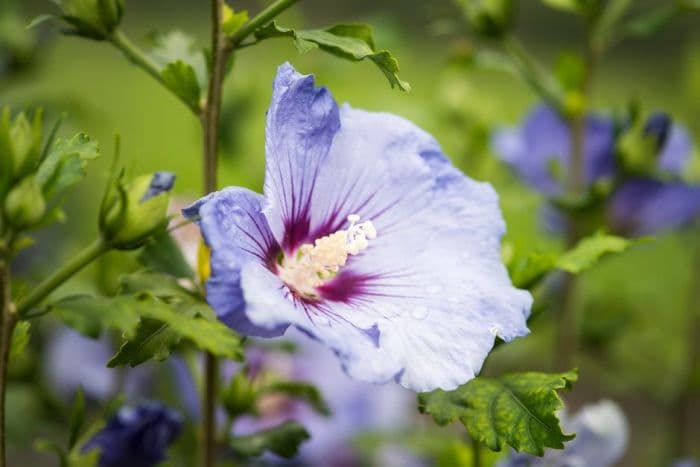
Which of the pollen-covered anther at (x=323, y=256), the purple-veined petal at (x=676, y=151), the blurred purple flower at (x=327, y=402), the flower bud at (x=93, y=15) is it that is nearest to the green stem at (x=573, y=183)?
the purple-veined petal at (x=676, y=151)

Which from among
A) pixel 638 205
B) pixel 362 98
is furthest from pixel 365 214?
pixel 362 98

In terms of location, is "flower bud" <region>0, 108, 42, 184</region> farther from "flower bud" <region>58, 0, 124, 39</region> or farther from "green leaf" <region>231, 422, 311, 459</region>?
"green leaf" <region>231, 422, 311, 459</region>

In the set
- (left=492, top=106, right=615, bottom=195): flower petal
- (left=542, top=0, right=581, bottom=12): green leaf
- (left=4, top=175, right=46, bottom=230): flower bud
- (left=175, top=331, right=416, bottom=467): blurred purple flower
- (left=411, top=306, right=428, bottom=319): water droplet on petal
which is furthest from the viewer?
(left=175, top=331, right=416, bottom=467): blurred purple flower

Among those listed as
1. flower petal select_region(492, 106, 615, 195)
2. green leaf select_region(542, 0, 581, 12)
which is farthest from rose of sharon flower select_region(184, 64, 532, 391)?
flower petal select_region(492, 106, 615, 195)

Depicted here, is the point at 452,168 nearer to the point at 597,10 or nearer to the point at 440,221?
the point at 440,221

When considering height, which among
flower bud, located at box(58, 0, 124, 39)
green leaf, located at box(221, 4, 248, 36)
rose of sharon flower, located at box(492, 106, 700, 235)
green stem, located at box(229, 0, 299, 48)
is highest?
green stem, located at box(229, 0, 299, 48)

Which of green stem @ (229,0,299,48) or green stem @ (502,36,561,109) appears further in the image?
green stem @ (502,36,561,109)

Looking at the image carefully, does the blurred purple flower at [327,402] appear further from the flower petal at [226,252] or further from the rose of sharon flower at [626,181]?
the flower petal at [226,252]
